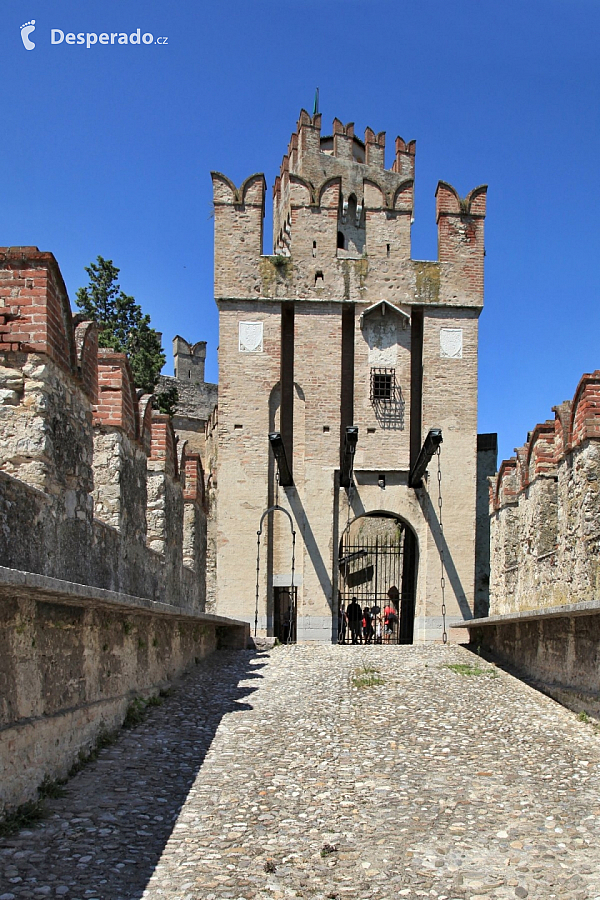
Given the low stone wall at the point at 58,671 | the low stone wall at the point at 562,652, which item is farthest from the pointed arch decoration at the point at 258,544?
the low stone wall at the point at 58,671

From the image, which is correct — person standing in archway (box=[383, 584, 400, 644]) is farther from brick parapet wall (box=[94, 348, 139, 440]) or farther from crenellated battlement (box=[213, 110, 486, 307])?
brick parapet wall (box=[94, 348, 139, 440])

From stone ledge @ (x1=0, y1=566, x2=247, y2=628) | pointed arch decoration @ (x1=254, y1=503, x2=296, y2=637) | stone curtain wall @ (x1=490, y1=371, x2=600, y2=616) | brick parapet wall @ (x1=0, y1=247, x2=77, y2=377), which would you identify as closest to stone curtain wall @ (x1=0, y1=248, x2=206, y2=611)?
brick parapet wall @ (x1=0, y1=247, x2=77, y2=377)

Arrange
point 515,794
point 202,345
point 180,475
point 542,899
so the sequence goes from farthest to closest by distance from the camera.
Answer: point 202,345 < point 180,475 < point 515,794 < point 542,899

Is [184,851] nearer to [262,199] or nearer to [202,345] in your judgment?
[262,199]

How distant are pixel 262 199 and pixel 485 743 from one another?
16559 millimetres

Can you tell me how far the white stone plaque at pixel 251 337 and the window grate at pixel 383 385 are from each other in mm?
2755

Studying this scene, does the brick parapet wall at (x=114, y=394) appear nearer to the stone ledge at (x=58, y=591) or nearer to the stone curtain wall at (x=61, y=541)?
the stone curtain wall at (x=61, y=541)

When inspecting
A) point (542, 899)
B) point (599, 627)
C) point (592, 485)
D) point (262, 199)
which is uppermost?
point (262, 199)

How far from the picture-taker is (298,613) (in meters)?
19.9

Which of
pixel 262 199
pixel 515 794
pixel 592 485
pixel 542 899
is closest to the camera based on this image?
pixel 542 899

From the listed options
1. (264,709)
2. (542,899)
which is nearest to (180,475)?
(264,709)

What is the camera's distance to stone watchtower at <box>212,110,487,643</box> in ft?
66.1

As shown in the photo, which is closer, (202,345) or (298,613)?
(298,613)

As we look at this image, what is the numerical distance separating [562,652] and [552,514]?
3.04 meters
